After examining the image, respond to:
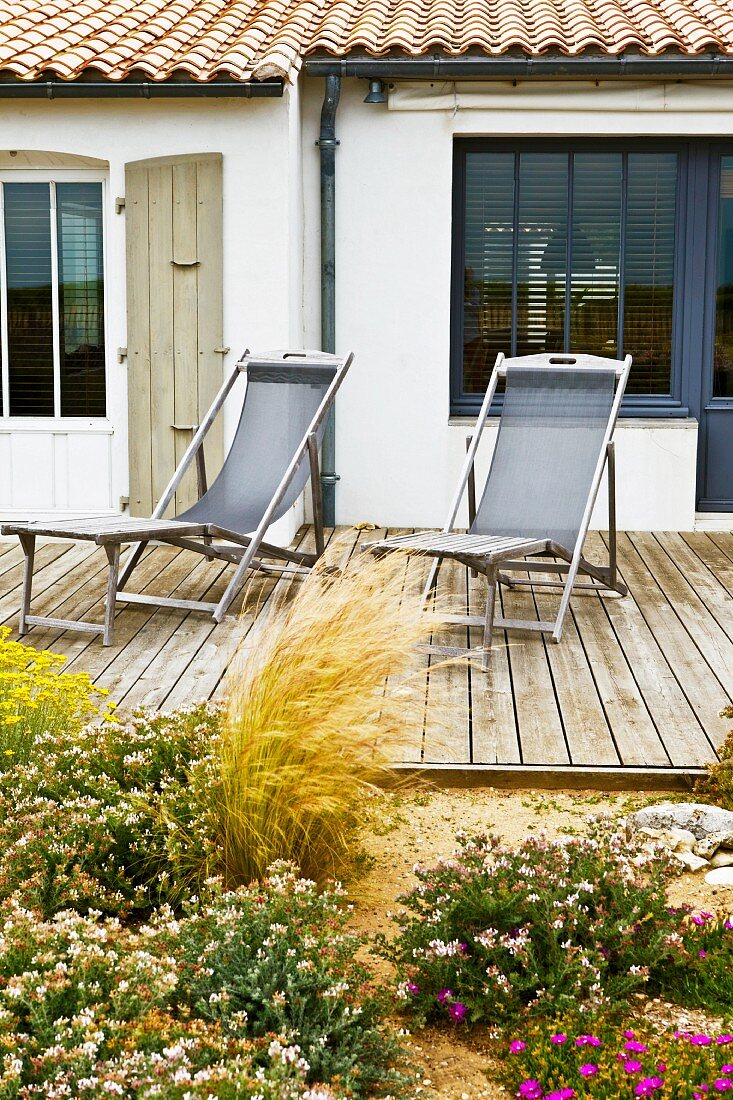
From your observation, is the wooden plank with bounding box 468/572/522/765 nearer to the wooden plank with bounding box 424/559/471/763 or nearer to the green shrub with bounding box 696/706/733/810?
the wooden plank with bounding box 424/559/471/763

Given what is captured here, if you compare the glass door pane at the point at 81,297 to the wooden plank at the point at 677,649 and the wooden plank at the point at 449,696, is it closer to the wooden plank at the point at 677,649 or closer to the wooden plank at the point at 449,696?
the wooden plank at the point at 449,696

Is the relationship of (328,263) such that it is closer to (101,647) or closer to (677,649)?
(101,647)

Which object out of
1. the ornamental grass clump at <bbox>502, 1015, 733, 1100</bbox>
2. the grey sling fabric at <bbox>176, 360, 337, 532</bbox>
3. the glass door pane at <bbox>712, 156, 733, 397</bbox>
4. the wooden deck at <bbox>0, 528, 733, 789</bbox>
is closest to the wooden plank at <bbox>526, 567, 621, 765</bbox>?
the wooden deck at <bbox>0, 528, 733, 789</bbox>

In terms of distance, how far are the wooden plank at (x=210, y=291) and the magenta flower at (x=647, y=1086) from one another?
640 cm

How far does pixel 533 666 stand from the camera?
18.2 feet

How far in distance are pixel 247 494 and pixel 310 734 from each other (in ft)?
12.4

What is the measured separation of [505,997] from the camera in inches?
109

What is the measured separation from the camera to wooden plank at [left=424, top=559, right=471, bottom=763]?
4352 millimetres

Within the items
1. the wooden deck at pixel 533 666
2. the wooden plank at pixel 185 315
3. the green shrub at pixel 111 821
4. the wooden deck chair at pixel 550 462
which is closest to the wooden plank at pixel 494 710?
the wooden deck at pixel 533 666

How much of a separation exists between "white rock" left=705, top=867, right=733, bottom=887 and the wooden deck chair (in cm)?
254

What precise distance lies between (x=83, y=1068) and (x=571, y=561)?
166 inches

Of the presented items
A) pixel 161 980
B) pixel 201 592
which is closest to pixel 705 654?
pixel 201 592

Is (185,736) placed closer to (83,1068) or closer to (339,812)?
(339,812)

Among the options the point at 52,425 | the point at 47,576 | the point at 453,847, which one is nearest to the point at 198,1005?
the point at 453,847
